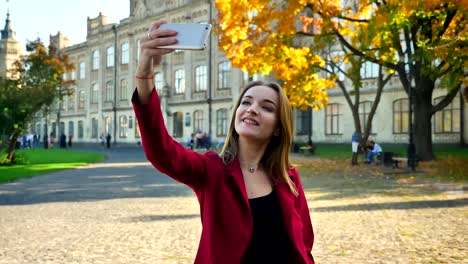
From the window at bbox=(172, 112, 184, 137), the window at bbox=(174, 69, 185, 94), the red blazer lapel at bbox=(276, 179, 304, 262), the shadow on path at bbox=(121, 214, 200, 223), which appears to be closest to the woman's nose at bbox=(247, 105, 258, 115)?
the red blazer lapel at bbox=(276, 179, 304, 262)

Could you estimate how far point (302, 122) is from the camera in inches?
1526

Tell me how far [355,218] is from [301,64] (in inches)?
490

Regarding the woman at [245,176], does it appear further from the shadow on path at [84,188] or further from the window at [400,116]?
the window at [400,116]

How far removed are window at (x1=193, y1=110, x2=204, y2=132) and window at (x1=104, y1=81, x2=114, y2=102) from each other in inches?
576

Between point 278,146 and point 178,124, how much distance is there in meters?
45.5

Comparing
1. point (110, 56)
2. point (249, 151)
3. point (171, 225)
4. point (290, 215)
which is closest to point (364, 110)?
point (171, 225)

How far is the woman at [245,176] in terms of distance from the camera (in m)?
2.22

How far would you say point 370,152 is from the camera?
22.1 m

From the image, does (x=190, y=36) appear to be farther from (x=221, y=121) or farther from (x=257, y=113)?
(x=221, y=121)

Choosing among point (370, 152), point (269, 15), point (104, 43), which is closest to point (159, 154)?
point (269, 15)

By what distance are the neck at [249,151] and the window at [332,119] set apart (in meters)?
33.8

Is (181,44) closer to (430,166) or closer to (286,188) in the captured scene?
(286,188)

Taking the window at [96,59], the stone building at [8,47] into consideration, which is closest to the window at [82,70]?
the window at [96,59]

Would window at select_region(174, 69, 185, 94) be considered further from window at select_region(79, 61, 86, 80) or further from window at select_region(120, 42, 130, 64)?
window at select_region(79, 61, 86, 80)
